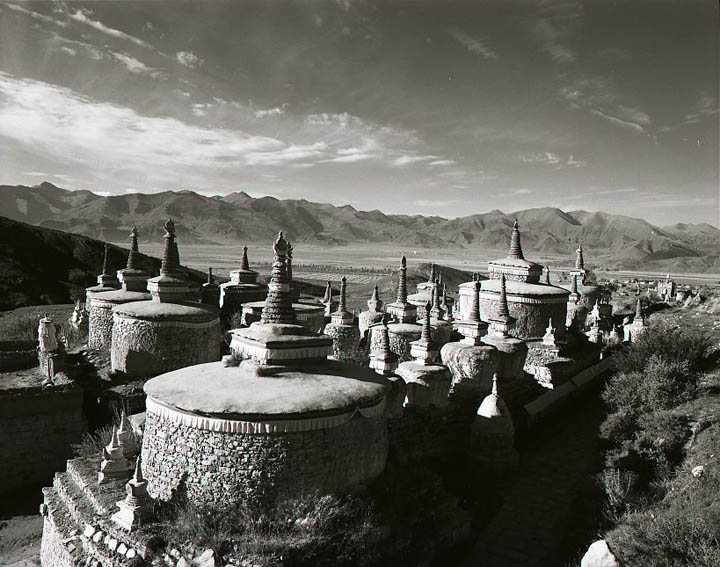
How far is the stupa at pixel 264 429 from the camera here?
987cm

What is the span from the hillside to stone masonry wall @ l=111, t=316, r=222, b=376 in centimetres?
3541

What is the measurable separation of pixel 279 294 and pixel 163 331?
7.44m

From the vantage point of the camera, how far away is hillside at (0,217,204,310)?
185ft

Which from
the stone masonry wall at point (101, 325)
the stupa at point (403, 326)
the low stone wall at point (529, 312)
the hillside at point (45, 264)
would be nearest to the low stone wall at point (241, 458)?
the stupa at point (403, 326)

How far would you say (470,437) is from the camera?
51.4ft

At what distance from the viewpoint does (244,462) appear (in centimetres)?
986

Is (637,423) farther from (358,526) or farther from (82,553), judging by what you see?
(82,553)

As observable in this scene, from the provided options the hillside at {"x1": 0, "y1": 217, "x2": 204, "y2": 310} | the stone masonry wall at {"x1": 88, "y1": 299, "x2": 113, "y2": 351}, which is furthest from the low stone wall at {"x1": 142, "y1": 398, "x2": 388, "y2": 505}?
the hillside at {"x1": 0, "y1": 217, "x2": 204, "y2": 310}

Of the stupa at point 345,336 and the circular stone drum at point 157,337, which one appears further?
the stupa at point 345,336

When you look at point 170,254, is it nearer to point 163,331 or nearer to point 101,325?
point 163,331

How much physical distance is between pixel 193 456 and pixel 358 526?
3.26 meters

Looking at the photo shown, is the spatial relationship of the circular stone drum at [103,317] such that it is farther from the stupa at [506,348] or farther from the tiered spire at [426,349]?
the stupa at [506,348]

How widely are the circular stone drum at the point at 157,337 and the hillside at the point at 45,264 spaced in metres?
35.4

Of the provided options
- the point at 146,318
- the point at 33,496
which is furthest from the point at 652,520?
the point at 33,496
